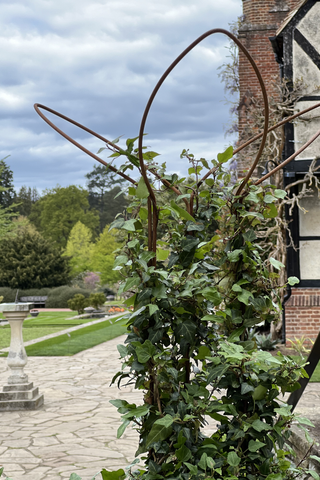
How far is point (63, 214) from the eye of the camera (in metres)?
54.9

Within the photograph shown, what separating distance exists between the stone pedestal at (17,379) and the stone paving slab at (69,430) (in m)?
0.15

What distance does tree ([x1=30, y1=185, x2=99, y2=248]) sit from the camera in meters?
54.5

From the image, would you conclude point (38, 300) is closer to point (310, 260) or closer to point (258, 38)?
point (258, 38)

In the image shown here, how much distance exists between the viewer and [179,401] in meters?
1.92

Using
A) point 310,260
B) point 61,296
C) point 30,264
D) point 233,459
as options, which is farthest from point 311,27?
point 30,264

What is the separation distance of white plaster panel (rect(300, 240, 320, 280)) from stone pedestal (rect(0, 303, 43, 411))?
5983 mm

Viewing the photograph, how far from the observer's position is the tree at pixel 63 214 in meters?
54.5

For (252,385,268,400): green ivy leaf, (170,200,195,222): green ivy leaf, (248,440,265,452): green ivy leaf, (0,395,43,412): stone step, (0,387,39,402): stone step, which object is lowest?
(0,395,43,412): stone step

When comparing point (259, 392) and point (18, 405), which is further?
point (18, 405)

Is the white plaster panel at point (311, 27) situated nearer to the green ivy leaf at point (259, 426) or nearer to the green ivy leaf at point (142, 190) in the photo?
the green ivy leaf at point (142, 190)

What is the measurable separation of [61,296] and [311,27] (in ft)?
74.9

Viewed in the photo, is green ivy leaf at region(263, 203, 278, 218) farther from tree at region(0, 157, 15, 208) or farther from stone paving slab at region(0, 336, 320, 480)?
tree at region(0, 157, 15, 208)

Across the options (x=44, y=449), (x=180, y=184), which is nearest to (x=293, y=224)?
(x=44, y=449)

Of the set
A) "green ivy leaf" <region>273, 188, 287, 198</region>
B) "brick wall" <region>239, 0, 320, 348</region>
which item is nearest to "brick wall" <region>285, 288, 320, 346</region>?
"brick wall" <region>239, 0, 320, 348</region>
